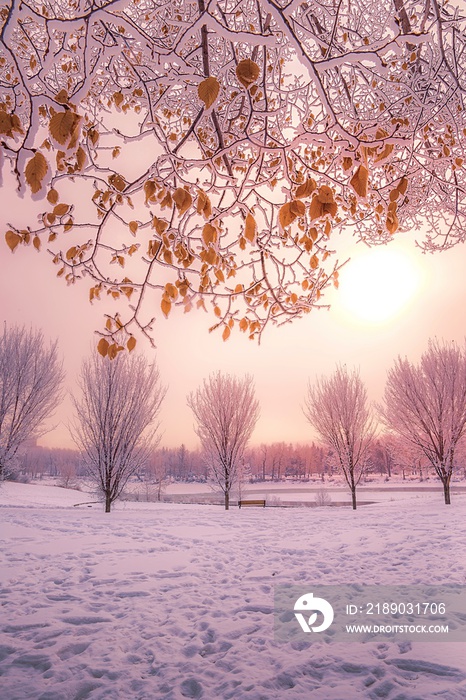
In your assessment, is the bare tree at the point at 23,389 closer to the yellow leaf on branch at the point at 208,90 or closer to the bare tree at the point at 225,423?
the bare tree at the point at 225,423

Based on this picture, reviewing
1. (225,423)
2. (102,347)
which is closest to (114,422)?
(225,423)

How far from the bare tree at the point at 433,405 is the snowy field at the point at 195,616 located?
253 inches

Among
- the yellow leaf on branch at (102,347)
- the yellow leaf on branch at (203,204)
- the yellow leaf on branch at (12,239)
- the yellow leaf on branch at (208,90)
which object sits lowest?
the yellow leaf on branch at (102,347)

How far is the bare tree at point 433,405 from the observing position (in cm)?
1252

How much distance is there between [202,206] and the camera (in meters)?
1.79

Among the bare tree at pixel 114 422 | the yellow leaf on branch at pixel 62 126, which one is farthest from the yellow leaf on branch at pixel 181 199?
the bare tree at pixel 114 422

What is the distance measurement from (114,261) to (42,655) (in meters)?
2.98

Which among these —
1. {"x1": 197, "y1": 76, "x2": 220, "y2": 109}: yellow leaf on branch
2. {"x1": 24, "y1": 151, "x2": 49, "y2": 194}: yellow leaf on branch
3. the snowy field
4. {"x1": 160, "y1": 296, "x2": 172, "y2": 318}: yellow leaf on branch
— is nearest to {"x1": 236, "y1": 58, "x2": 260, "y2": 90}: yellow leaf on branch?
{"x1": 197, "y1": 76, "x2": 220, "y2": 109}: yellow leaf on branch

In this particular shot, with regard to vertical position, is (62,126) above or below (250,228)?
above

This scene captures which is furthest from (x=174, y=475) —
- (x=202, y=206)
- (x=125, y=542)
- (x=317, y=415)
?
(x=202, y=206)

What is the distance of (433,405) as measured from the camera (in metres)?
13.0

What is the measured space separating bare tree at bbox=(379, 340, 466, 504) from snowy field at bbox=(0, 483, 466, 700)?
6414mm

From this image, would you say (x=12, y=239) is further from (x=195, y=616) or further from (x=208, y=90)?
(x=195, y=616)

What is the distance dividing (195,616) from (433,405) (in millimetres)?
12057
